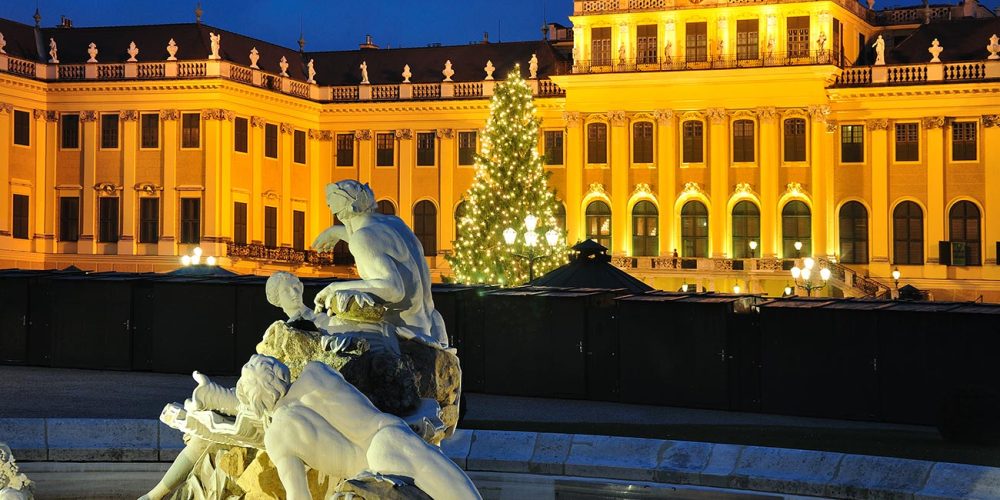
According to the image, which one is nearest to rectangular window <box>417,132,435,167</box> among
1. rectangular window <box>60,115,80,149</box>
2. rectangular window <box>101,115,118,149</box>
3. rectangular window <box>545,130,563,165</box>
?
rectangular window <box>545,130,563,165</box>

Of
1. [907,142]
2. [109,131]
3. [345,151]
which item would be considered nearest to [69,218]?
[109,131]

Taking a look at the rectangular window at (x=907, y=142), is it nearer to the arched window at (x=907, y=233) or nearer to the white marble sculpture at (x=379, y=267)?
the arched window at (x=907, y=233)

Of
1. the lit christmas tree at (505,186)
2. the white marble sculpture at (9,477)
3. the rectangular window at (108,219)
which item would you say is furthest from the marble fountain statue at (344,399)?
the rectangular window at (108,219)

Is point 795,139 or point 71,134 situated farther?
point 71,134

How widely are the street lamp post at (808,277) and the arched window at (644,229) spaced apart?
6.61m

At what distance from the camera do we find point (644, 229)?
5797 centimetres

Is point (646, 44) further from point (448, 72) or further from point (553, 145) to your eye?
point (448, 72)

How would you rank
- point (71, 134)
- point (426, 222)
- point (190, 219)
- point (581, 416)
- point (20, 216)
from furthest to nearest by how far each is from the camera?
point (426, 222) < point (71, 134) < point (190, 219) < point (20, 216) < point (581, 416)

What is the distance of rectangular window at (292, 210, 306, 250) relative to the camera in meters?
60.7

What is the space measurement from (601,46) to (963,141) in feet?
43.3

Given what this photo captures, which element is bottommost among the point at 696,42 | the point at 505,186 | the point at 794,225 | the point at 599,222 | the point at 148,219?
the point at 794,225

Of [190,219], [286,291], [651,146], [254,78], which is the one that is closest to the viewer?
[286,291]

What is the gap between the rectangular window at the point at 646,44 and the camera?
57594 mm

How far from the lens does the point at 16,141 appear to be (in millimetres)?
56250
